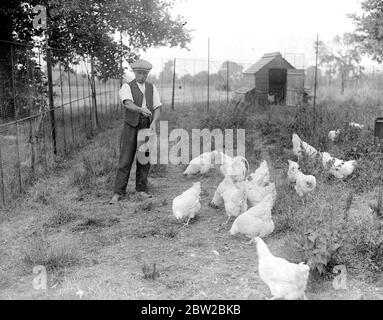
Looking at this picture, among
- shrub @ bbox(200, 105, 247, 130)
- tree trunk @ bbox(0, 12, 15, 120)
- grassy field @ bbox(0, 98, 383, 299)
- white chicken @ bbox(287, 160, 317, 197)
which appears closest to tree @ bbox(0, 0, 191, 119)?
shrub @ bbox(200, 105, 247, 130)

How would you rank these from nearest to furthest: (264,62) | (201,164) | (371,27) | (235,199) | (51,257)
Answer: (51,257)
(235,199)
(201,164)
(371,27)
(264,62)

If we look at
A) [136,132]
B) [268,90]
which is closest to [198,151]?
[136,132]

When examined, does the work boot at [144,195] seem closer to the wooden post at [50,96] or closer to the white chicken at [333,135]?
the wooden post at [50,96]

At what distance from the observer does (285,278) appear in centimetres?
367

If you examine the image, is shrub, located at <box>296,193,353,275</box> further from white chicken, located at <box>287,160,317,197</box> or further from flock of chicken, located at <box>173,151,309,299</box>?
white chicken, located at <box>287,160,317,197</box>

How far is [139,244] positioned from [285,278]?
6.65 ft

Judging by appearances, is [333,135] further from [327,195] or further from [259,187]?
[259,187]

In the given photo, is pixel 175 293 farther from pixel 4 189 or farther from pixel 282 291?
pixel 4 189

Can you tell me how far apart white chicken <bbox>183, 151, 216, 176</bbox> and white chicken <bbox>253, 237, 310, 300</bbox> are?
14.6 feet

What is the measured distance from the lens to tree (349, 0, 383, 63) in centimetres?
1442

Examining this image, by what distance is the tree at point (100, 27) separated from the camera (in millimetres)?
11570

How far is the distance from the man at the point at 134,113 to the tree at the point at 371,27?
9.99 meters

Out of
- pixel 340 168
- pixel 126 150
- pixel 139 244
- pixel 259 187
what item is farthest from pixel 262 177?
A: pixel 126 150
